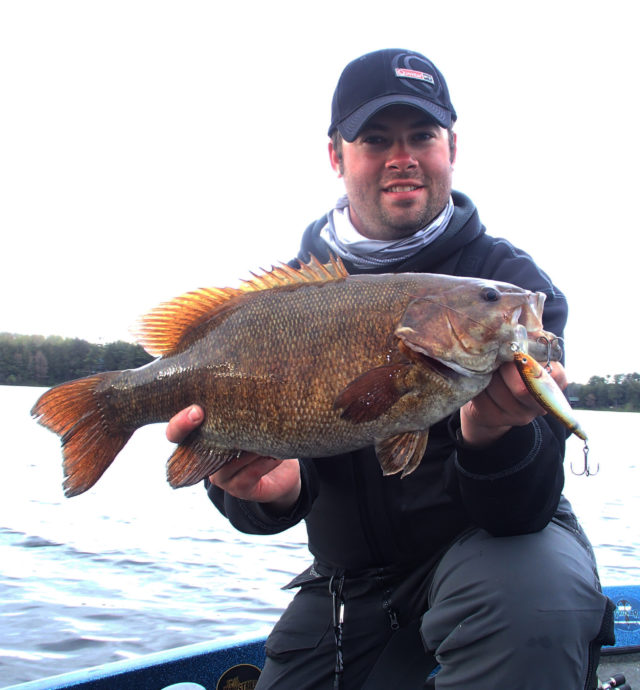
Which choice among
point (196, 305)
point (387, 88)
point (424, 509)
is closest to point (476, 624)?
point (424, 509)

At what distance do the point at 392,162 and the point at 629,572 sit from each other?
8760mm

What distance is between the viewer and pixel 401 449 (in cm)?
235

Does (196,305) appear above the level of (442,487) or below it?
above

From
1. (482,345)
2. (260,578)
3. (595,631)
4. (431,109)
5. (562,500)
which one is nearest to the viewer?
(482,345)

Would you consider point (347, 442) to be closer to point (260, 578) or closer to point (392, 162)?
point (392, 162)

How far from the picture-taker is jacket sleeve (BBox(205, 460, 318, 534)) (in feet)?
10.4

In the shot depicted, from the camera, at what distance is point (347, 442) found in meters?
2.36

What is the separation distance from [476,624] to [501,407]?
0.80 m

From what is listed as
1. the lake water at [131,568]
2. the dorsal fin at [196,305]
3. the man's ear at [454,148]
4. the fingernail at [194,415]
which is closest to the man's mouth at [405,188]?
the man's ear at [454,148]

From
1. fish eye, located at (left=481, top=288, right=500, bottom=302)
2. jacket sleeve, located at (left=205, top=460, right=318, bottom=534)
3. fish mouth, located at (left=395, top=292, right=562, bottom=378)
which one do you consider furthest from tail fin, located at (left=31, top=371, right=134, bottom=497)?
fish eye, located at (left=481, top=288, right=500, bottom=302)

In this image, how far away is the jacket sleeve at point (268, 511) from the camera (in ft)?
10.4

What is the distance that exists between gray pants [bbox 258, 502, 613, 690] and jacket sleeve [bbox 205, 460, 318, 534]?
1.54ft

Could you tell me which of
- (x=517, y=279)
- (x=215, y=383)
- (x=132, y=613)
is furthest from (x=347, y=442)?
(x=132, y=613)

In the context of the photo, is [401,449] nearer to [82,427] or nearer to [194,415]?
[194,415]
